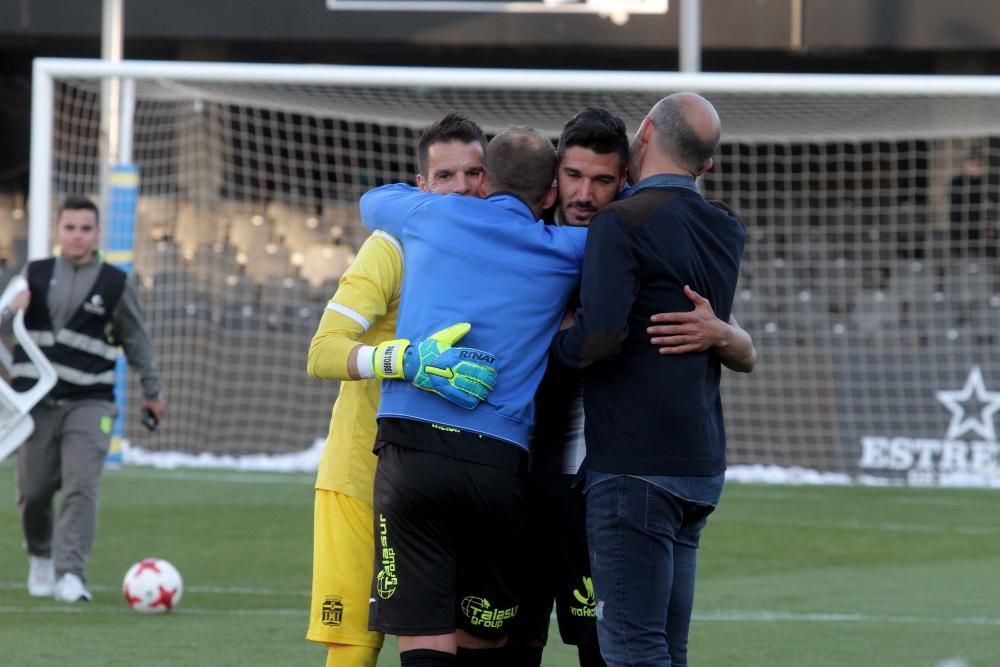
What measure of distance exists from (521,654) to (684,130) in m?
1.55

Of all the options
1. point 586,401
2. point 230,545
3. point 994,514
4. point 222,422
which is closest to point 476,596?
point 586,401

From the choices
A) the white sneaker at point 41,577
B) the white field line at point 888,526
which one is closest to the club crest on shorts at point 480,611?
the white sneaker at point 41,577

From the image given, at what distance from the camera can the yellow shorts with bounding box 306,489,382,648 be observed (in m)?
4.41

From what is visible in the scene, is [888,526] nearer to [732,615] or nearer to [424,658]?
[732,615]

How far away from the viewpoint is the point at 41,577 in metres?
7.92

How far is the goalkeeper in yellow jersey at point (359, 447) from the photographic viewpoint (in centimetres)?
434

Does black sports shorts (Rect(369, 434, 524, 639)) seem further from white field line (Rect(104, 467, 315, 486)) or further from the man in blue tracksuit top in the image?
white field line (Rect(104, 467, 315, 486))

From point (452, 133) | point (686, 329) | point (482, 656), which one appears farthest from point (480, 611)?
point (452, 133)

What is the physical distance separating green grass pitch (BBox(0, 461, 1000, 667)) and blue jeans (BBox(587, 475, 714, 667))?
8.33 feet

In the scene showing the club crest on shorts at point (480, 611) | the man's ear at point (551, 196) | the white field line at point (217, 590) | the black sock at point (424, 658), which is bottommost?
the white field line at point (217, 590)

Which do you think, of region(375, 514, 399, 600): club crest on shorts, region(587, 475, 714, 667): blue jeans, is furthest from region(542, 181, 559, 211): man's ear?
region(375, 514, 399, 600): club crest on shorts

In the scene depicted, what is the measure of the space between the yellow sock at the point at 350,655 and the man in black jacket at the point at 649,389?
0.78 m

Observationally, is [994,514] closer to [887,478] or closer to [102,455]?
[887,478]

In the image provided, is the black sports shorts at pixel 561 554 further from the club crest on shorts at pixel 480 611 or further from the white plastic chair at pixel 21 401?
the white plastic chair at pixel 21 401
